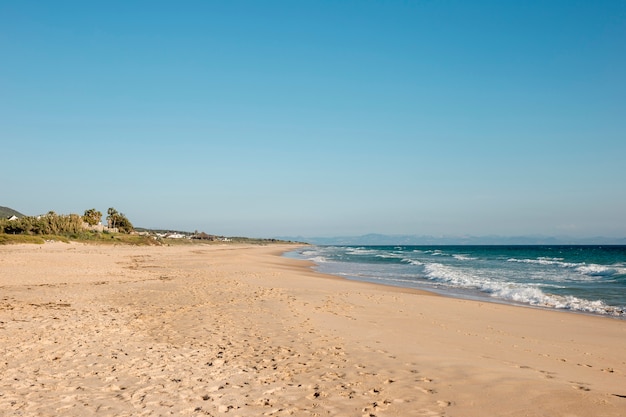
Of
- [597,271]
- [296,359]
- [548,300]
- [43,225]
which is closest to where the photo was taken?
[296,359]

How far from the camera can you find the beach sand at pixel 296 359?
6172 mm

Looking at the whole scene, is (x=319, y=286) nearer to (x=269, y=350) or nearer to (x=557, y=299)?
(x=557, y=299)

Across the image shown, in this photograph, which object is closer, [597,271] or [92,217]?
[597,271]

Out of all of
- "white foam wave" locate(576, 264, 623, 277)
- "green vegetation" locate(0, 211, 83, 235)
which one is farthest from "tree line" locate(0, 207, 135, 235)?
"white foam wave" locate(576, 264, 623, 277)

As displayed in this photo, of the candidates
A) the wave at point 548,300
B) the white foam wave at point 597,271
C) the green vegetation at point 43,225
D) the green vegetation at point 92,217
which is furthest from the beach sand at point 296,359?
the green vegetation at point 92,217

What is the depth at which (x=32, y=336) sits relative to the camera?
388 inches

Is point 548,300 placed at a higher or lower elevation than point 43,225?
lower

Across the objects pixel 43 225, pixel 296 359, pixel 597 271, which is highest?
pixel 43 225

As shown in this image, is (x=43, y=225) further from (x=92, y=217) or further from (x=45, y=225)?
(x=92, y=217)

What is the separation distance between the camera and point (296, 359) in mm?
8492

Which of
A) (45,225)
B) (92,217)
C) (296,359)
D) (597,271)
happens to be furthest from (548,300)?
(92,217)

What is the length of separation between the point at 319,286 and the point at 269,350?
46.4 ft

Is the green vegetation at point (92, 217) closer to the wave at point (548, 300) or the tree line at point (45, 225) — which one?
the tree line at point (45, 225)

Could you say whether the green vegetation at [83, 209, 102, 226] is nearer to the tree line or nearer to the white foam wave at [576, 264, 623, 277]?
the tree line
